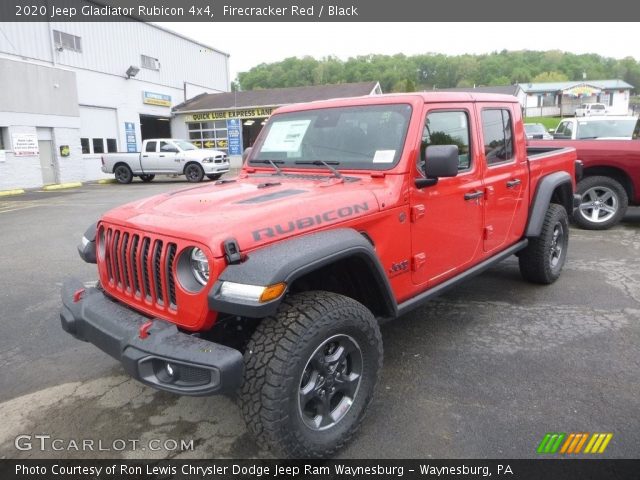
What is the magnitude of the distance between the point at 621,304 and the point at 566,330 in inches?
37.5

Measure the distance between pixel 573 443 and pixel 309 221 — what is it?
183 centimetres

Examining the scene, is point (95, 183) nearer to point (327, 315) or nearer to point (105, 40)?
point (105, 40)

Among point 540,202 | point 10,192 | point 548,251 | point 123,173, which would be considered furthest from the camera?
point 123,173

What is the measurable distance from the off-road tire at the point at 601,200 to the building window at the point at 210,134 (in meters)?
23.4

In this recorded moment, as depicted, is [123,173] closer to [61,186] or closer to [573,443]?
[61,186]

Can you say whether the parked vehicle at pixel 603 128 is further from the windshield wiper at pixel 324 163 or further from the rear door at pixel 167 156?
the rear door at pixel 167 156

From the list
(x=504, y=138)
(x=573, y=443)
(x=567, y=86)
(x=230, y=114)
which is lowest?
(x=573, y=443)

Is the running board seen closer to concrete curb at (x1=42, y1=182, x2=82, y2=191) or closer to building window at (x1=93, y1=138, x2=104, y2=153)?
concrete curb at (x1=42, y1=182, x2=82, y2=191)

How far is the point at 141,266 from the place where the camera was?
8.66 feet

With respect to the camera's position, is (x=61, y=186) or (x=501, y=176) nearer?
(x=501, y=176)

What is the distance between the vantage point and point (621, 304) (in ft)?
15.1

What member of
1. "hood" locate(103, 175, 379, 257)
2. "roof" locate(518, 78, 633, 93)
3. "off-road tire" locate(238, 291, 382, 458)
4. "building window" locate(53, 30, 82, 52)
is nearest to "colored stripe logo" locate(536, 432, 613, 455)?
"off-road tire" locate(238, 291, 382, 458)

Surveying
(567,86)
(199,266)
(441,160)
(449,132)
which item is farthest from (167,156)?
(567,86)

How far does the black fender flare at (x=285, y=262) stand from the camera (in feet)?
7.31
